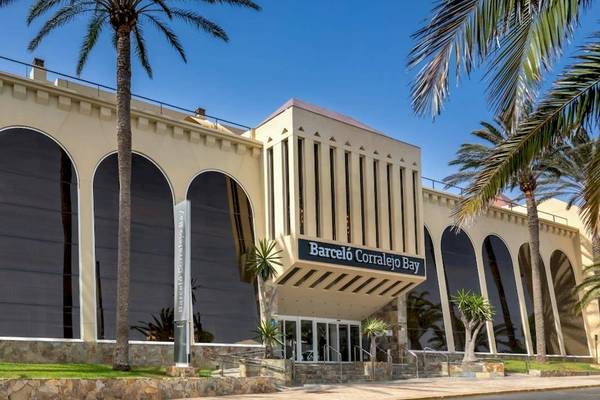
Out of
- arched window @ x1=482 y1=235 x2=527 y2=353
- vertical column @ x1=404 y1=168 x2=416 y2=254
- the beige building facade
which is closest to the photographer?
the beige building facade

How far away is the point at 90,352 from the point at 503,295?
3119 cm

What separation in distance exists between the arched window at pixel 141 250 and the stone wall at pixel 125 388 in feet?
20.5

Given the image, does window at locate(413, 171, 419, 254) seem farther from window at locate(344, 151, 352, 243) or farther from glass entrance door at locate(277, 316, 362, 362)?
glass entrance door at locate(277, 316, 362, 362)

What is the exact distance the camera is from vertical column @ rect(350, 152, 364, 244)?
3544cm

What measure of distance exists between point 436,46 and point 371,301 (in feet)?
104

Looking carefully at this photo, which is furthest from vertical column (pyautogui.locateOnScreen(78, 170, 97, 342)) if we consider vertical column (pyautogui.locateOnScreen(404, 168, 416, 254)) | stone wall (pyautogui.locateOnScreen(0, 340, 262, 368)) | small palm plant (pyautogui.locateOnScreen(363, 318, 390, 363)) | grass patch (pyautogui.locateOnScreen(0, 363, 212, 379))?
vertical column (pyautogui.locateOnScreen(404, 168, 416, 254))

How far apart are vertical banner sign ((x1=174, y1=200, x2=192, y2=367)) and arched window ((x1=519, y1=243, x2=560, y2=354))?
3278cm

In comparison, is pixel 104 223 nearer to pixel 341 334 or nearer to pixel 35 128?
pixel 35 128

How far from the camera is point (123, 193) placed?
24.6m

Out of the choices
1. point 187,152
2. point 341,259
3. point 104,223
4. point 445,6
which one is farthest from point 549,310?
point 445,6

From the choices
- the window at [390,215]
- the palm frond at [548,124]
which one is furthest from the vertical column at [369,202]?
the palm frond at [548,124]

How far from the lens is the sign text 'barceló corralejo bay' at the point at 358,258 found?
32812 mm

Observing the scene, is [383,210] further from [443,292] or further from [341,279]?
[443,292]

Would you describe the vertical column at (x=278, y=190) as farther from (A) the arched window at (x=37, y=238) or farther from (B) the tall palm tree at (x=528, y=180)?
(B) the tall palm tree at (x=528, y=180)
